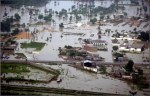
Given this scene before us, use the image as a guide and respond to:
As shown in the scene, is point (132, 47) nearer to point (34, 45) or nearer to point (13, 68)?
point (34, 45)

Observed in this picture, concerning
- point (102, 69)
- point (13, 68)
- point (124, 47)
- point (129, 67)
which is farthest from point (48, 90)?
point (124, 47)

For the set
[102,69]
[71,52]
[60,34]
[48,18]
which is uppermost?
[48,18]

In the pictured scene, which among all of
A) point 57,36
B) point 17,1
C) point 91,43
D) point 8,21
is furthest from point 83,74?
Result: point 17,1

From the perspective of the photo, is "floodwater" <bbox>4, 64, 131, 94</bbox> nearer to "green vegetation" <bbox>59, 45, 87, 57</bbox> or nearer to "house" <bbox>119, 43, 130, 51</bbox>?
"green vegetation" <bbox>59, 45, 87, 57</bbox>

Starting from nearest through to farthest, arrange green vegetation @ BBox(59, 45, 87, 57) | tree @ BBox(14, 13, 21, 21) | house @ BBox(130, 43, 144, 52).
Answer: green vegetation @ BBox(59, 45, 87, 57), house @ BBox(130, 43, 144, 52), tree @ BBox(14, 13, 21, 21)

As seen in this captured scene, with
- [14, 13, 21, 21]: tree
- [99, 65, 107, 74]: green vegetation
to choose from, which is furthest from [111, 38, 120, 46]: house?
[14, 13, 21, 21]: tree

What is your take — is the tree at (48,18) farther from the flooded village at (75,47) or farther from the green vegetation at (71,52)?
the green vegetation at (71,52)

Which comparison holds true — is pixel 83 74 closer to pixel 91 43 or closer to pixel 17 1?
pixel 91 43
